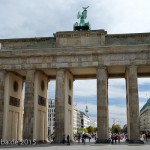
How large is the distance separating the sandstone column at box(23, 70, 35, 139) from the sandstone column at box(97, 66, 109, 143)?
8425mm

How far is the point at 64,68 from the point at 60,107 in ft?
16.4

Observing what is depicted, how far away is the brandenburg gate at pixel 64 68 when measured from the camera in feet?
119

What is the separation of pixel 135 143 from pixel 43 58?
50.9ft

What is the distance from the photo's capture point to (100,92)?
36469mm

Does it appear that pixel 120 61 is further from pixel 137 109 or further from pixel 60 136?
pixel 60 136

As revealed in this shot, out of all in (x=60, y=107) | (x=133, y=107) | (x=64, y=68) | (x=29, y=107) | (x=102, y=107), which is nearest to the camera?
(x=133, y=107)

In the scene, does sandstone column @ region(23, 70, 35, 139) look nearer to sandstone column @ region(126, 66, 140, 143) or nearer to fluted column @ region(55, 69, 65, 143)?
fluted column @ region(55, 69, 65, 143)

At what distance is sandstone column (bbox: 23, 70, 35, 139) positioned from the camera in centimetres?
3681

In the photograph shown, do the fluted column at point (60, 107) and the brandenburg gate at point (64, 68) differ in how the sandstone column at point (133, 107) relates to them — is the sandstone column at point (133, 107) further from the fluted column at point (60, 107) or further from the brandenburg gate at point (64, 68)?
the fluted column at point (60, 107)

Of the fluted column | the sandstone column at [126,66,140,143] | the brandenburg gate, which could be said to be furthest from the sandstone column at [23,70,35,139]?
the sandstone column at [126,66,140,143]

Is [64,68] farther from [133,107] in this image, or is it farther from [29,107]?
[133,107]

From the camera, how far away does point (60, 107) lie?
37.0 metres

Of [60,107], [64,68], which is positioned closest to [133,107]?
[60,107]

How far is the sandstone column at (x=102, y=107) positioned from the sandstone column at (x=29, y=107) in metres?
8.43
